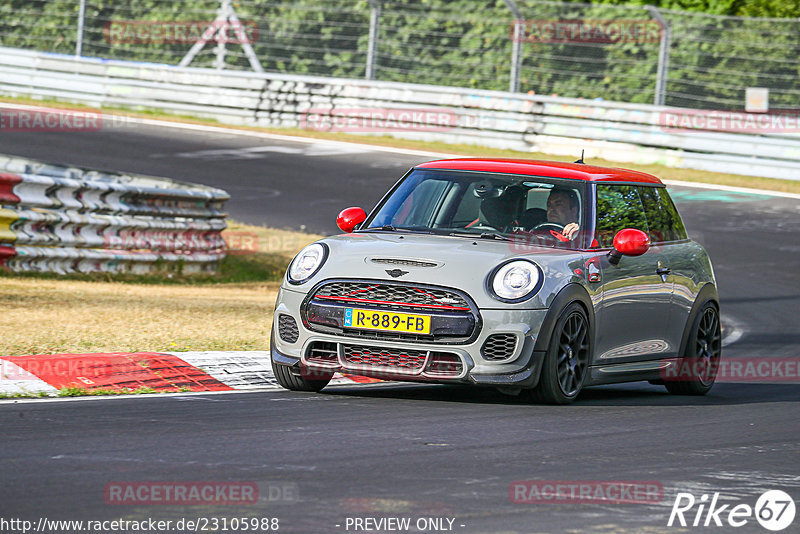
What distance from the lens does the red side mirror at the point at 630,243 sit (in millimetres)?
8648

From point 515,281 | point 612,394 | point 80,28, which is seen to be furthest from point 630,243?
point 80,28

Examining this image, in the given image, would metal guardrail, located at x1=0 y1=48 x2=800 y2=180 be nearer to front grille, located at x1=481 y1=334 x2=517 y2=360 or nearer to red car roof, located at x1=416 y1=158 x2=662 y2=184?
red car roof, located at x1=416 y1=158 x2=662 y2=184

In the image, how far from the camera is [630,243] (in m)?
8.66

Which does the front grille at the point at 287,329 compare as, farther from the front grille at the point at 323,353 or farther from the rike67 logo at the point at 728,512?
the rike67 logo at the point at 728,512

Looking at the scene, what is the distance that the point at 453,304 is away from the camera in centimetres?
781

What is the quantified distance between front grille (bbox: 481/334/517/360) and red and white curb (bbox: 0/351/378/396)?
5.00ft

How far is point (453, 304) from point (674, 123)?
15.9m

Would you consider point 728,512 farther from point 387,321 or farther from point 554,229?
point 554,229

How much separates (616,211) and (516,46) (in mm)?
15903

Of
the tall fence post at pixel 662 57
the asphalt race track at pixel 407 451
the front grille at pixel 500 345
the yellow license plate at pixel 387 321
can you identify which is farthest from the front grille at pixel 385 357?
the tall fence post at pixel 662 57

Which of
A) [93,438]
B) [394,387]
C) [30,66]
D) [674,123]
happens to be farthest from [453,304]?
[30,66]

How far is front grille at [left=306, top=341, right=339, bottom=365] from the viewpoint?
8034mm

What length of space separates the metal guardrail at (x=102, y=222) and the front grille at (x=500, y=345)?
636 centimetres

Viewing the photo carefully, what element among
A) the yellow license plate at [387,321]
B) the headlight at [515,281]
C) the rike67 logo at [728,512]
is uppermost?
the headlight at [515,281]
